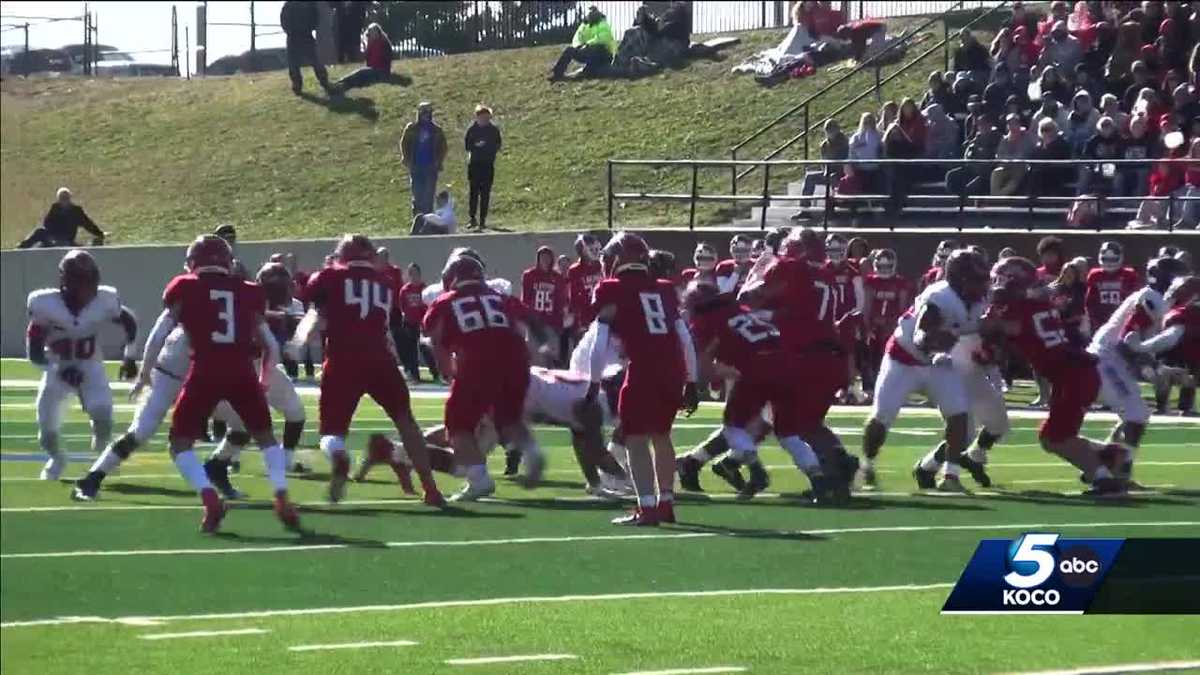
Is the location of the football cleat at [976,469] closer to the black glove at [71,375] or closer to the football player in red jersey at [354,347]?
the football player in red jersey at [354,347]

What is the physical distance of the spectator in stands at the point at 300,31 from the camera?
5.80 metres

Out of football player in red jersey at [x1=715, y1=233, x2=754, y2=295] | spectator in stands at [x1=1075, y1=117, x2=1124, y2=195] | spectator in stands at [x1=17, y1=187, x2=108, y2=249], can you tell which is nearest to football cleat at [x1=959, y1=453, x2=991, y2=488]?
spectator in stands at [x1=1075, y1=117, x2=1124, y2=195]

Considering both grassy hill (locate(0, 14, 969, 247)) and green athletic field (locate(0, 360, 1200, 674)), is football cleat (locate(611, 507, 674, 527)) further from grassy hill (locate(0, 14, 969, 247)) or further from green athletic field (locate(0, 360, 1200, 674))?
grassy hill (locate(0, 14, 969, 247))

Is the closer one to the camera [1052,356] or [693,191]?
[1052,356]

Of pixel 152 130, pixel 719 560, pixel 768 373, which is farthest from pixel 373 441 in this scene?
pixel 152 130

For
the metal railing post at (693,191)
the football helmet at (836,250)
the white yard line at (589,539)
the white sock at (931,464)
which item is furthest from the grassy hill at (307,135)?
the metal railing post at (693,191)

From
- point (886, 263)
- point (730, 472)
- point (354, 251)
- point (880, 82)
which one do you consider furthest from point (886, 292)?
point (354, 251)

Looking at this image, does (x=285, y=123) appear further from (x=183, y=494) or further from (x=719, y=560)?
(x=183, y=494)

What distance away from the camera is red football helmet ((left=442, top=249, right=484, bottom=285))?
10.6m

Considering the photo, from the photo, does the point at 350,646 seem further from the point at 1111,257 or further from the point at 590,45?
the point at 1111,257

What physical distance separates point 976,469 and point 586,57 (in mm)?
3417

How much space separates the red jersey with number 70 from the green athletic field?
0.70m

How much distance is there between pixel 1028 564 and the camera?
5258 millimetres

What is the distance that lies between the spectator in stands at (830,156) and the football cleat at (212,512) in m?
4.37
